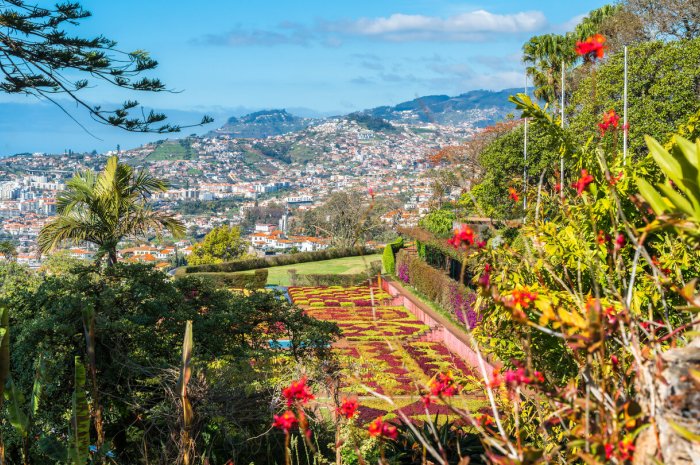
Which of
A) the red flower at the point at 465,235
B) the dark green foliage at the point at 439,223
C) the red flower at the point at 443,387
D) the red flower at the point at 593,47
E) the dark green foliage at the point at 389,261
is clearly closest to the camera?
the red flower at the point at 465,235

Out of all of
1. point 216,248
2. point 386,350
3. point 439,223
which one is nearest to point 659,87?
point 386,350

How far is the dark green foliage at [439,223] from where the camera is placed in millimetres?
26684

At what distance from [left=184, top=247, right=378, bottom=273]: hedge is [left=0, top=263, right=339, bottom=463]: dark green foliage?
21847 millimetres

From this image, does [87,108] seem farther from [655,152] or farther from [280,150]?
[280,150]

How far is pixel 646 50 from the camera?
696 inches

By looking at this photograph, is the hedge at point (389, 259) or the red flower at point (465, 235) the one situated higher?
the red flower at point (465, 235)

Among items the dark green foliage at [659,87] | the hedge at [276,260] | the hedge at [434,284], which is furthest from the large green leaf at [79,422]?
Answer: the hedge at [276,260]

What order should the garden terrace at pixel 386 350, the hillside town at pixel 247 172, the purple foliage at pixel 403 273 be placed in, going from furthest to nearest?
the hillside town at pixel 247 172 < the purple foliage at pixel 403 273 < the garden terrace at pixel 386 350

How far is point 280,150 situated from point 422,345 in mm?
113952

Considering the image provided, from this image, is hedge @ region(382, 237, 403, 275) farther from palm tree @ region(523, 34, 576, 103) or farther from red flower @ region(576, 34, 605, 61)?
red flower @ region(576, 34, 605, 61)

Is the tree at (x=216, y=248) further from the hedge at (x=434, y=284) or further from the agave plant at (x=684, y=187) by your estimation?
the agave plant at (x=684, y=187)

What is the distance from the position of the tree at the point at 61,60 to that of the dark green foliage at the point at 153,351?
1.60m

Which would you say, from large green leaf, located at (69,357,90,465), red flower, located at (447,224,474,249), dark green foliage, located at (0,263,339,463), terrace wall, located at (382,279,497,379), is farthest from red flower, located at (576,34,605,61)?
terrace wall, located at (382,279,497,379)

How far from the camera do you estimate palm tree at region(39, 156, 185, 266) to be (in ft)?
32.5
